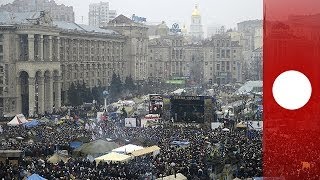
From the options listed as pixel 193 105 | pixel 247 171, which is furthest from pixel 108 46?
pixel 247 171

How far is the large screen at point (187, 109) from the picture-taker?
572 inches

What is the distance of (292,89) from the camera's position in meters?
1.01

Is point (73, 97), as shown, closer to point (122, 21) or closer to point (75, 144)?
point (122, 21)

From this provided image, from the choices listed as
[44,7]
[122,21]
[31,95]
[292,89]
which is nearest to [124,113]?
[31,95]

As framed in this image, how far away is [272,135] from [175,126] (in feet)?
42.4

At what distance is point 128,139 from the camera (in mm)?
11188

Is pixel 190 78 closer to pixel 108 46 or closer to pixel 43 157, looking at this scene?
pixel 108 46

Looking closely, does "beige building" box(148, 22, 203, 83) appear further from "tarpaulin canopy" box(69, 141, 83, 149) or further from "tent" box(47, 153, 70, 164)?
"tent" box(47, 153, 70, 164)

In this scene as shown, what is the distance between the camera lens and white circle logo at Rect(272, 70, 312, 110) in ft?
3.31

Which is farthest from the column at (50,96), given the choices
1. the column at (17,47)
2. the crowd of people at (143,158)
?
the crowd of people at (143,158)

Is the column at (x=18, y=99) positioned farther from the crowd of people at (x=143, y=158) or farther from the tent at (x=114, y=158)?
the tent at (x=114, y=158)

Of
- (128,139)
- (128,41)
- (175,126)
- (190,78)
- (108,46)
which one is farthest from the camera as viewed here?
(190,78)
